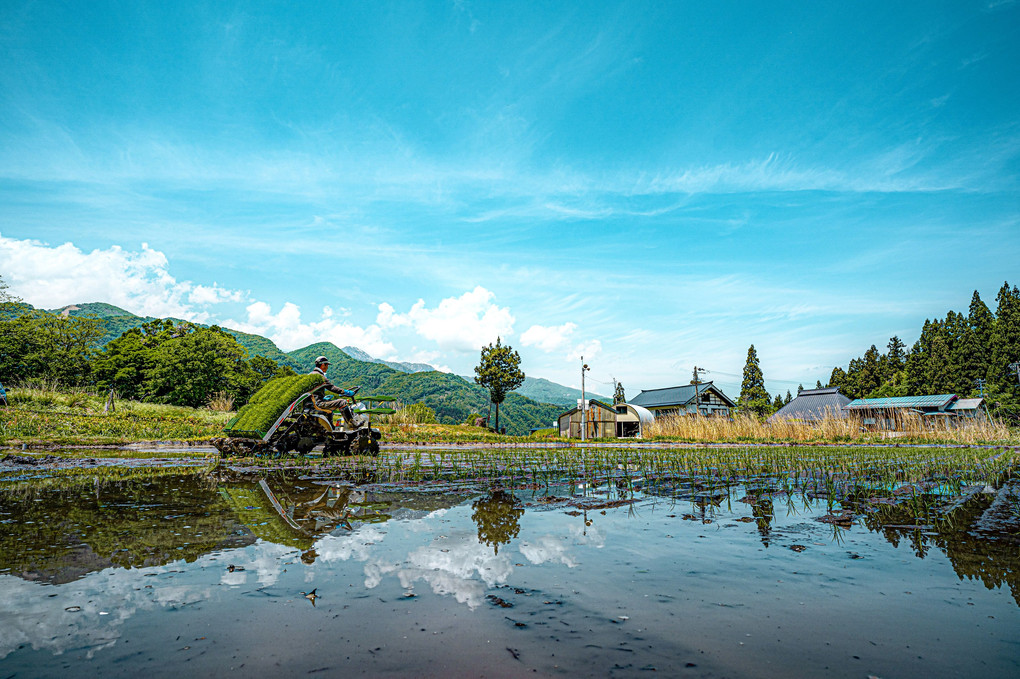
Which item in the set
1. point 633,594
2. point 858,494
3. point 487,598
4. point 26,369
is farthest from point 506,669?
point 26,369

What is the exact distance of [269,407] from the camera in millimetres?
12133

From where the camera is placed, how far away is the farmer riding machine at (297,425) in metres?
11.8

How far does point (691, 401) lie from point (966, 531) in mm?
51163

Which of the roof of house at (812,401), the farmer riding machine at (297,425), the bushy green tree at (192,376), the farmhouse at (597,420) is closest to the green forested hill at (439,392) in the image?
the farmhouse at (597,420)

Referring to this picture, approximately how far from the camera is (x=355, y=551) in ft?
12.0

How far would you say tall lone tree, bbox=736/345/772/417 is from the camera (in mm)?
61750

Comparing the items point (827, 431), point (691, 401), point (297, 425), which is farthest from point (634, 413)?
point (297, 425)

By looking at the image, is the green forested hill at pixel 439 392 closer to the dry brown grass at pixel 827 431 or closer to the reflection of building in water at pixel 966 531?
the dry brown grass at pixel 827 431

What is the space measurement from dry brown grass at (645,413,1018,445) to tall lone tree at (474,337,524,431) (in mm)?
22931

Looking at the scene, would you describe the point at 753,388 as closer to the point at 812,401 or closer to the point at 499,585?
the point at 812,401

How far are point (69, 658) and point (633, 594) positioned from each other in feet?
8.93

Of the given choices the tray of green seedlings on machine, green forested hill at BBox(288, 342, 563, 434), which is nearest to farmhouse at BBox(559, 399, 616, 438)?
the tray of green seedlings on machine

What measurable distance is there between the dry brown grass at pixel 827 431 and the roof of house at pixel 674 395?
78.1 feet

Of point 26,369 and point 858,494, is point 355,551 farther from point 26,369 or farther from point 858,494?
point 26,369
